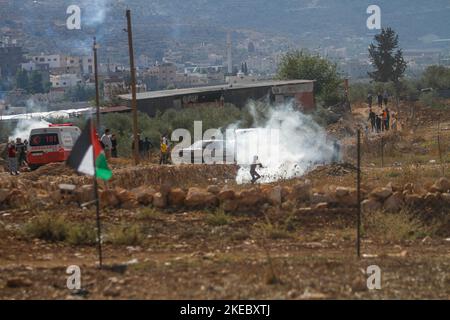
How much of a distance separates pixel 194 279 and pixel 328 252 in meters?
2.67

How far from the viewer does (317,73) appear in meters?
72.1

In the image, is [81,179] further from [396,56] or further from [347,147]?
→ [396,56]

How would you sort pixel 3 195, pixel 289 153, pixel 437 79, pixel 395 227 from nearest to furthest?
pixel 395 227 < pixel 3 195 < pixel 289 153 < pixel 437 79

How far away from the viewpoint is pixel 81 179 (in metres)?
19.7

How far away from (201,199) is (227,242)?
196cm

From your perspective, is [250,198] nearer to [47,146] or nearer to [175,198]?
[175,198]

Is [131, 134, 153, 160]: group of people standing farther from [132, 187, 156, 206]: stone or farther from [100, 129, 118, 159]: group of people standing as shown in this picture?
[132, 187, 156, 206]: stone

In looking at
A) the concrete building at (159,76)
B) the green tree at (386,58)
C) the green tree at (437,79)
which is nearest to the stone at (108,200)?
the green tree at (437,79)

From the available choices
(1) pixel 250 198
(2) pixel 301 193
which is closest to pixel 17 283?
(1) pixel 250 198

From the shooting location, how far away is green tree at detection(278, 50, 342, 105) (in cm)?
6575

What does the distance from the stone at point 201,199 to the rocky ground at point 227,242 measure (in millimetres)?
17

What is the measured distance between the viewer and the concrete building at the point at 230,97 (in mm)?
50144

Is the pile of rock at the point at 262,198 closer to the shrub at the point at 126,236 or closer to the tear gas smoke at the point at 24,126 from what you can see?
the shrub at the point at 126,236
